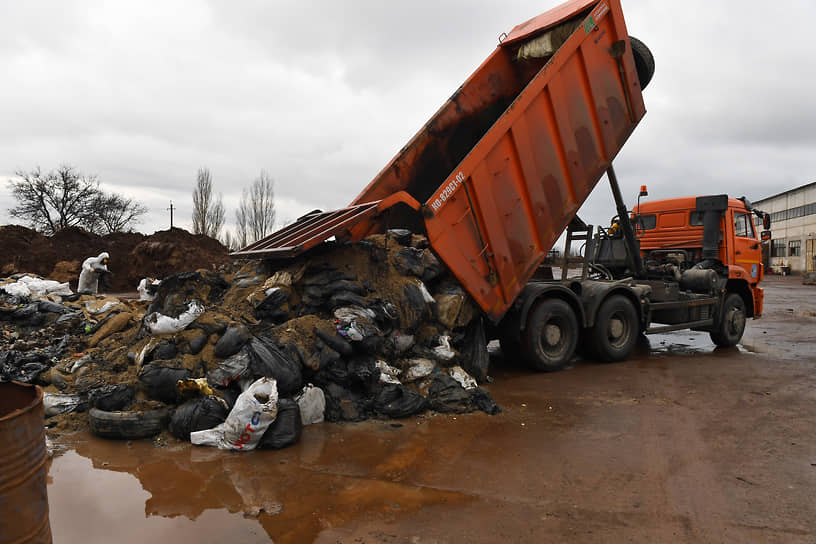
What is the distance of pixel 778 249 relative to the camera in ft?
135

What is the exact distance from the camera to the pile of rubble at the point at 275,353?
11.7 feet

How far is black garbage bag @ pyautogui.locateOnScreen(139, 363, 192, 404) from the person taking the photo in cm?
367

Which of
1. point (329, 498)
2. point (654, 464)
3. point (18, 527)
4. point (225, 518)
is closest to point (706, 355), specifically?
point (654, 464)

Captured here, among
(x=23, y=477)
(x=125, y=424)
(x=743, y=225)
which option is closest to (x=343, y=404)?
(x=125, y=424)

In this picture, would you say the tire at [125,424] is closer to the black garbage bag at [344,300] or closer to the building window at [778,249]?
the black garbage bag at [344,300]

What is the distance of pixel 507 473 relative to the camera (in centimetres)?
317

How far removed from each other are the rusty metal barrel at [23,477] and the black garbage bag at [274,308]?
266cm

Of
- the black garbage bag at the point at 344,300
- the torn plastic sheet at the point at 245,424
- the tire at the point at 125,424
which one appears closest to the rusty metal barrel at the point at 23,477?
the torn plastic sheet at the point at 245,424

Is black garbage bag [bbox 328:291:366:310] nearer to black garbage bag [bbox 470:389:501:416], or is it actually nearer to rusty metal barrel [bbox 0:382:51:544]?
black garbage bag [bbox 470:389:501:416]

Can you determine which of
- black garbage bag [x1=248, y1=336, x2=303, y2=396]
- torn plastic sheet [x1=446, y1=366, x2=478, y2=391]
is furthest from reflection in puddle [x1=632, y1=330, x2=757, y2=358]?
black garbage bag [x1=248, y1=336, x2=303, y2=396]

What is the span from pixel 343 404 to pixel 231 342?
1.01 m

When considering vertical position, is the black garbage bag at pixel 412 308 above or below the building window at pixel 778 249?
below

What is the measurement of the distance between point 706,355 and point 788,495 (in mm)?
4924

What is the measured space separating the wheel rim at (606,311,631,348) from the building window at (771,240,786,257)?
42.6 metres
